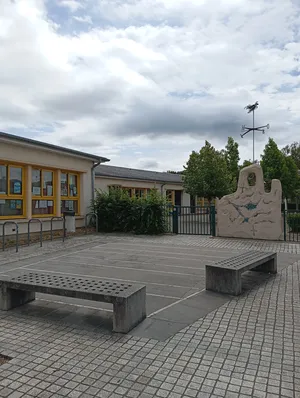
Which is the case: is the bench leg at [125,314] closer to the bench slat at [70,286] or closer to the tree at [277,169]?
the bench slat at [70,286]

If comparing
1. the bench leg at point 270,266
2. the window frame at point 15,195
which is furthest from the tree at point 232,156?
the bench leg at point 270,266

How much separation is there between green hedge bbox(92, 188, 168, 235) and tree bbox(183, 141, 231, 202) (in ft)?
23.0

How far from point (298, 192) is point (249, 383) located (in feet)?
93.3

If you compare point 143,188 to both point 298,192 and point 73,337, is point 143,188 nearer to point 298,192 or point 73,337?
point 298,192

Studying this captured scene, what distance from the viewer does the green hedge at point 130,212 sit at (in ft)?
46.6

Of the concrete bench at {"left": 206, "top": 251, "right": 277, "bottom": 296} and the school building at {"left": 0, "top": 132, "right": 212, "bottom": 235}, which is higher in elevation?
the school building at {"left": 0, "top": 132, "right": 212, "bottom": 235}

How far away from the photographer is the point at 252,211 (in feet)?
40.4

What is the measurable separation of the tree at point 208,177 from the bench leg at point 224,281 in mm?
15583

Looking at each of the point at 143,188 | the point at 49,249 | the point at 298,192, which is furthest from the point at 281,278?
the point at 298,192

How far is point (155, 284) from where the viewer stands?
5953mm

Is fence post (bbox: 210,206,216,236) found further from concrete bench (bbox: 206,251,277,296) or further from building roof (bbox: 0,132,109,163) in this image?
concrete bench (bbox: 206,251,277,296)

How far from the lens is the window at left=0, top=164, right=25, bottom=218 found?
1204 cm

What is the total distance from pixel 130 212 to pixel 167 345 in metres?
11.4

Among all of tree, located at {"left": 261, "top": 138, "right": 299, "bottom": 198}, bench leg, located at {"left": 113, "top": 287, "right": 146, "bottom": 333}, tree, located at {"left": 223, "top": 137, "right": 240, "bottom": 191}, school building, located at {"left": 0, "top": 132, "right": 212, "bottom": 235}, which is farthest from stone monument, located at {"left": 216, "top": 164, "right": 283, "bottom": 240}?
tree, located at {"left": 223, "top": 137, "right": 240, "bottom": 191}
